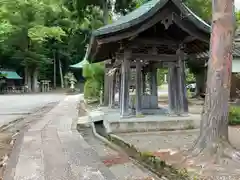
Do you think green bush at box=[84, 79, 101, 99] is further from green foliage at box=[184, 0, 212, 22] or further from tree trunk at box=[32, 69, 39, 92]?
tree trunk at box=[32, 69, 39, 92]

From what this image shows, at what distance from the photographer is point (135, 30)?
10031mm

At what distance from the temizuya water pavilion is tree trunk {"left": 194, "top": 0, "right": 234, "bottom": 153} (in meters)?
3.65

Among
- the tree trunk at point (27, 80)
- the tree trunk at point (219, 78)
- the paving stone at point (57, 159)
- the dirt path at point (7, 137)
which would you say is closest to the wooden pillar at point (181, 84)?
the paving stone at point (57, 159)

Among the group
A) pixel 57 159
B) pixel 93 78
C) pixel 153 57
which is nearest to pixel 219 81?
pixel 57 159

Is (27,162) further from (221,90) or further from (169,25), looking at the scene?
(169,25)

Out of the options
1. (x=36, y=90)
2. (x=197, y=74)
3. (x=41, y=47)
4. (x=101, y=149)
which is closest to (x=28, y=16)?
(x=41, y=47)

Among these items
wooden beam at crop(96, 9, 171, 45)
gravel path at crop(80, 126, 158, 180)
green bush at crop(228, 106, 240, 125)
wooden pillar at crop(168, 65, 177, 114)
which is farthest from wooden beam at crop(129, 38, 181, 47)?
gravel path at crop(80, 126, 158, 180)

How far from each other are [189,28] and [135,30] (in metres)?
1.71

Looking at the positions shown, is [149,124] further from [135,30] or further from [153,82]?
[153,82]

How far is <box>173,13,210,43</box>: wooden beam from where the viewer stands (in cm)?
1009

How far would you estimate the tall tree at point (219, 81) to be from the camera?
6.12 metres

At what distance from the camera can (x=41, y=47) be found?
45031 millimetres

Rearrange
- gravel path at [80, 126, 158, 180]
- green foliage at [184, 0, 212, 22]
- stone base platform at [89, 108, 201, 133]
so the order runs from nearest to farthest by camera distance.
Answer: gravel path at [80, 126, 158, 180] → stone base platform at [89, 108, 201, 133] → green foliage at [184, 0, 212, 22]

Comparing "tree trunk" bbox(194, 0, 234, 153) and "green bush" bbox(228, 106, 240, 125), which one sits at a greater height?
"tree trunk" bbox(194, 0, 234, 153)
